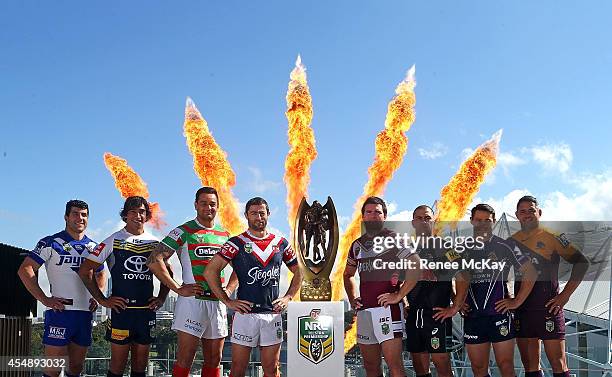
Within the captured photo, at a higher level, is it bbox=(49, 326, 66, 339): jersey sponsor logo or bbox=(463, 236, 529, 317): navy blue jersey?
bbox=(463, 236, 529, 317): navy blue jersey

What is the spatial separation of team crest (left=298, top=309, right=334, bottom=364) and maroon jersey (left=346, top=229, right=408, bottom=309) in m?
0.58

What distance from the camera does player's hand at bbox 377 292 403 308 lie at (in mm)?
7781

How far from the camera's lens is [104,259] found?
8125 mm

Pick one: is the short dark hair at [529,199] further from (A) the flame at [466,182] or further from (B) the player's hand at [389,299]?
(A) the flame at [466,182]

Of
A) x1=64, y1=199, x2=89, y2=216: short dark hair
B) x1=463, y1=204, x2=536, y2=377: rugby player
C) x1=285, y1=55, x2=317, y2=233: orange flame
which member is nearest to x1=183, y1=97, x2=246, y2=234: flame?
x1=285, y1=55, x2=317, y2=233: orange flame

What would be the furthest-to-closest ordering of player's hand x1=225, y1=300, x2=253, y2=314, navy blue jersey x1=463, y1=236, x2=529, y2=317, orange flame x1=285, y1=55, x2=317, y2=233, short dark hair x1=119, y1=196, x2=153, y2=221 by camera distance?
orange flame x1=285, y1=55, x2=317, y2=233, short dark hair x1=119, y1=196, x2=153, y2=221, navy blue jersey x1=463, y1=236, x2=529, y2=317, player's hand x1=225, y1=300, x2=253, y2=314

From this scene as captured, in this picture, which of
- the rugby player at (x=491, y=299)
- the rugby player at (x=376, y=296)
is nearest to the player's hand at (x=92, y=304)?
the rugby player at (x=376, y=296)

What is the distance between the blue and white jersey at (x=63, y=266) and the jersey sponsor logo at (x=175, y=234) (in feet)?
3.96

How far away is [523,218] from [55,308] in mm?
6407

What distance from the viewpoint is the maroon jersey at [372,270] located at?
7992 mm

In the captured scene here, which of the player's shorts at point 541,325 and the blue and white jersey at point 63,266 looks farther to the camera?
the blue and white jersey at point 63,266

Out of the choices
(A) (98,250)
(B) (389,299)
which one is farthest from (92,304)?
(B) (389,299)

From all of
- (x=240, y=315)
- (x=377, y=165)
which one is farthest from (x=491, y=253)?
(x=377, y=165)

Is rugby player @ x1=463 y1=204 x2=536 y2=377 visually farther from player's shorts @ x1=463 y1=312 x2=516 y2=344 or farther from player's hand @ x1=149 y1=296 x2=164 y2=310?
player's hand @ x1=149 y1=296 x2=164 y2=310
